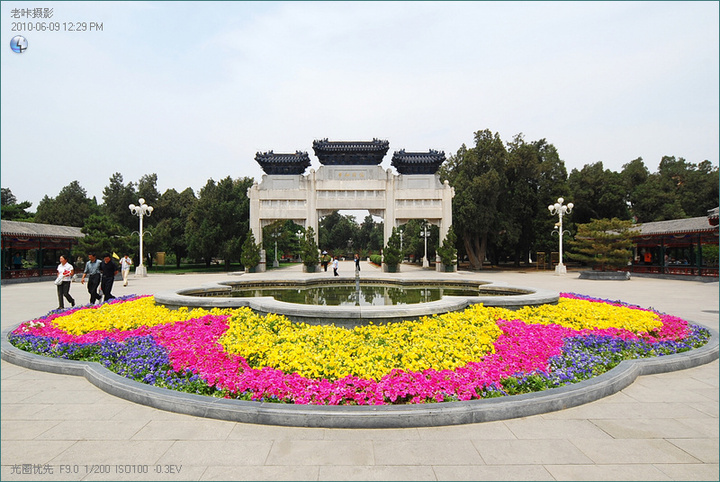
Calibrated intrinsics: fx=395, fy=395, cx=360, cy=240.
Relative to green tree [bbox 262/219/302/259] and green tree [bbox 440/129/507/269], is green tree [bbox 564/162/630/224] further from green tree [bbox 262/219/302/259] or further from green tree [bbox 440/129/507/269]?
green tree [bbox 262/219/302/259]

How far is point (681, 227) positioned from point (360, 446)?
1054 inches

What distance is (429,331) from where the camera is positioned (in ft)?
19.0

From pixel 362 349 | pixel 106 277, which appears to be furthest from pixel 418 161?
pixel 362 349

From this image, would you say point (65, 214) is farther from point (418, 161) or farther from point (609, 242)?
point (609, 242)

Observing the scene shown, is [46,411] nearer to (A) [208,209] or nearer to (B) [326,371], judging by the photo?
(B) [326,371]

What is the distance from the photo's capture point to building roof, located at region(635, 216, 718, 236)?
822 inches

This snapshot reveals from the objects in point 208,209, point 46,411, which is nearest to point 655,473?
point 46,411

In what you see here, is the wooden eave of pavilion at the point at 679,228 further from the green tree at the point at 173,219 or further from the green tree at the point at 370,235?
the green tree at the point at 370,235

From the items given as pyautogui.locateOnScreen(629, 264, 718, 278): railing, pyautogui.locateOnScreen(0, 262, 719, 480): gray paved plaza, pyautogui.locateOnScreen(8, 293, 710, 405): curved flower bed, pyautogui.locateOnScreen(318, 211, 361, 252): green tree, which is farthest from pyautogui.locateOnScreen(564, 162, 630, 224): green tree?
pyautogui.locateOnScreen(318, 211, 361, 252): green tree

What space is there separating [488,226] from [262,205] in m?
17.3

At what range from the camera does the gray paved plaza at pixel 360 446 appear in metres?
2.93

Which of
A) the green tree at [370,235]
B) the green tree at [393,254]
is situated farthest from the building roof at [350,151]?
the green tree at [370,235]

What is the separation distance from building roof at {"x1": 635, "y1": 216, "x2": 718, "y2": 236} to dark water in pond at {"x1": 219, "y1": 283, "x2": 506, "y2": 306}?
1650 cm

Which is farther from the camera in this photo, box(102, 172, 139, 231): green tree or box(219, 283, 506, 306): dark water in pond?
box(102, 172, 139, 231): green tree
